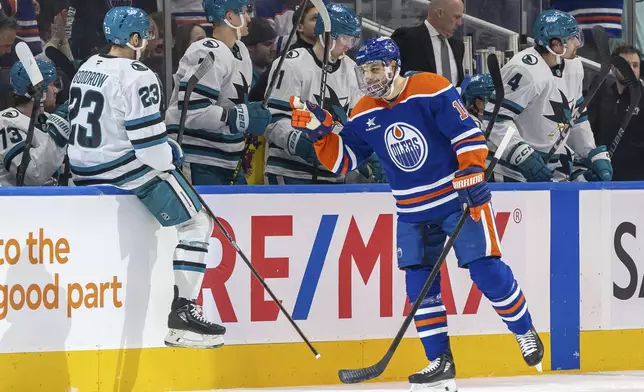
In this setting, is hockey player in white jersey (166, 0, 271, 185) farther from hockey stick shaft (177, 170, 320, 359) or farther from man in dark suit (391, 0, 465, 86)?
man in dark suit (391, 0, 465, 86)

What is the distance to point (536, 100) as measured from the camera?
6.30 m

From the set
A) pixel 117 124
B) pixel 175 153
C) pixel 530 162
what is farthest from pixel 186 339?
pixel 530 162

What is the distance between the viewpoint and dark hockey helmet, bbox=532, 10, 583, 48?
20.6 ft

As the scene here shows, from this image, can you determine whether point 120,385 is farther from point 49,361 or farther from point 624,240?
point 624,240

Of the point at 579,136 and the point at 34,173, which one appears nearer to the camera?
the point at 34,173

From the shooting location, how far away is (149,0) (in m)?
6.48

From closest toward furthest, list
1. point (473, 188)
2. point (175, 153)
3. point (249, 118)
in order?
point (473, 188) → point (175, 153) → point (249, 118)

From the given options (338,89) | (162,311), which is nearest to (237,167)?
(338,89)

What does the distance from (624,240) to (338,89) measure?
1394mm

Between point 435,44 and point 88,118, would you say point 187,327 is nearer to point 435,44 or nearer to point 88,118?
point 88,118

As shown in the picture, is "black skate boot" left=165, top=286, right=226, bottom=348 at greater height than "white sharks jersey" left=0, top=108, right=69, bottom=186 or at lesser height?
lesser

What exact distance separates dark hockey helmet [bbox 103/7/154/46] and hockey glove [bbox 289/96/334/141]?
619 millimetres

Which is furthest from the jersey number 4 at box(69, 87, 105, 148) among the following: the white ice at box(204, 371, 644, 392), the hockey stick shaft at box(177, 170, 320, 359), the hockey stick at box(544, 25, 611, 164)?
the hockey stick at box(544, 25, 611, 164)

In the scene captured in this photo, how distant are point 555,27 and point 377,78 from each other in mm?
1596
